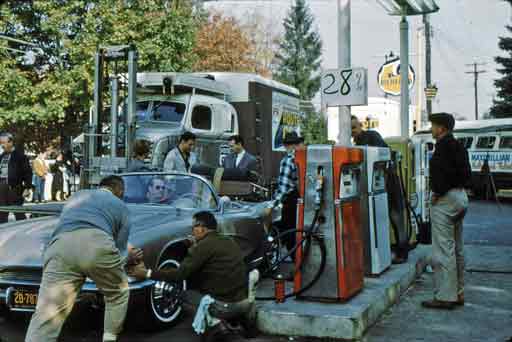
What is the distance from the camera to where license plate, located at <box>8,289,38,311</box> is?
17.1 ft

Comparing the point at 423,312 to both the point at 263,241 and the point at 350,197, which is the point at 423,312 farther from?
the point at 263,241

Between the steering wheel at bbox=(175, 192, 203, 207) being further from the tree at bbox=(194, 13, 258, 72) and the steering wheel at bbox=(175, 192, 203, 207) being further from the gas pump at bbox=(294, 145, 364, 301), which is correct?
the tree at bbox=(194, 13, 258, 72)

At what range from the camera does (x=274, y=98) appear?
16281 mm

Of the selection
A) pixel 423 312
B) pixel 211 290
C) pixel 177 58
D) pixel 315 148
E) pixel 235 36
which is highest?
pixel 235 36

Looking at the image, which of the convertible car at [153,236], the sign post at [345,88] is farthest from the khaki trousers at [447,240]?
the convertible car at [153,236]

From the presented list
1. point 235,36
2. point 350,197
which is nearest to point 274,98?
point 350,197

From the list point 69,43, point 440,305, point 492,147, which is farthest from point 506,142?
point 440,305

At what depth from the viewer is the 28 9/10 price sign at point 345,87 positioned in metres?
7.93

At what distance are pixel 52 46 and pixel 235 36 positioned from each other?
613 inches

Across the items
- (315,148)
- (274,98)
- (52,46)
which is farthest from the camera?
(52,46)

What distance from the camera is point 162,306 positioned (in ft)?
18.4

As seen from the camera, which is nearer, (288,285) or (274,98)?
(288,285)

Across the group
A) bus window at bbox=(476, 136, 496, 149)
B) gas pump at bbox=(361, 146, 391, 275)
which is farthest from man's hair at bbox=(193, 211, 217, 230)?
bus window at bbox=(476, 136, 496, 149)

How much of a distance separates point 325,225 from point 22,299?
2769mm
